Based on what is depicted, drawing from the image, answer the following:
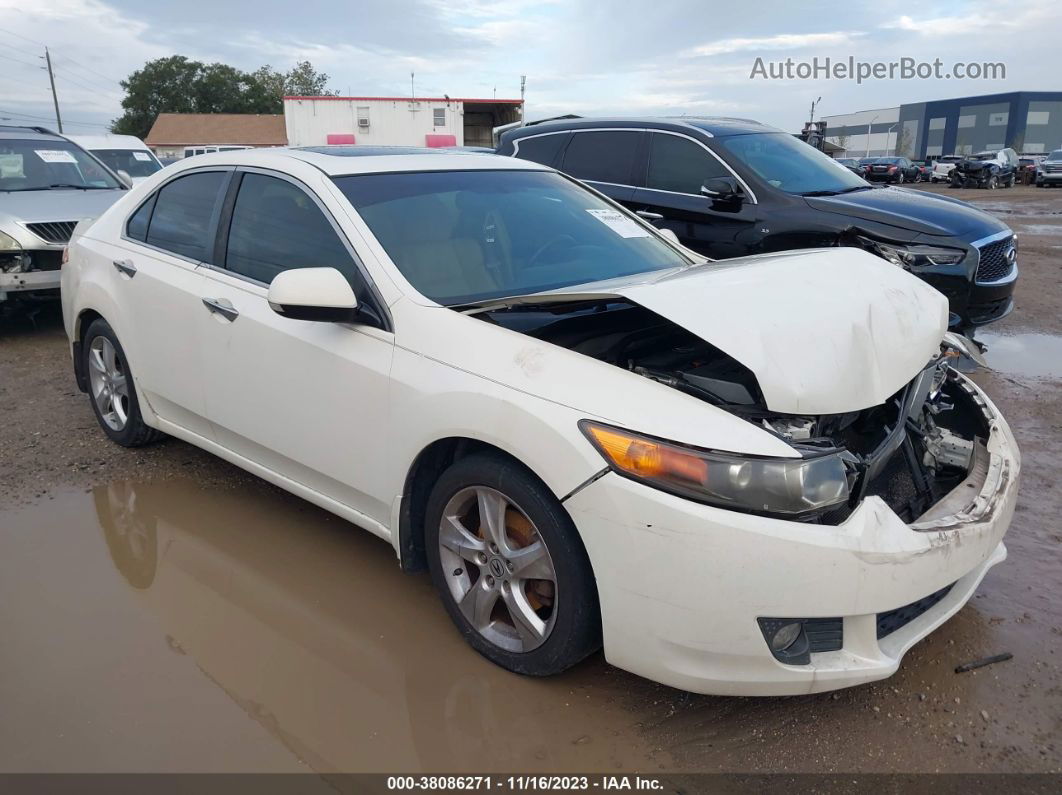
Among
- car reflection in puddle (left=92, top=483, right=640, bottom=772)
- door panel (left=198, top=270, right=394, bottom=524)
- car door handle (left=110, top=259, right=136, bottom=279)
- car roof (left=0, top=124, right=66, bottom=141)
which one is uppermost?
car roof (left=0, top=124, right=66, bottom=141)

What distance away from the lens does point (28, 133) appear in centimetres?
862

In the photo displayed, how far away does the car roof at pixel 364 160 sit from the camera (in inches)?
134

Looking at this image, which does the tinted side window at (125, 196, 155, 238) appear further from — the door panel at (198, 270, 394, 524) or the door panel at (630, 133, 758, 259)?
the door panel at (630, 133, 758, 259)

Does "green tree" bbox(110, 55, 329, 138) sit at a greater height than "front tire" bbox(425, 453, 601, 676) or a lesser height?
greater

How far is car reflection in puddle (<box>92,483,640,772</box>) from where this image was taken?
93.0 inches

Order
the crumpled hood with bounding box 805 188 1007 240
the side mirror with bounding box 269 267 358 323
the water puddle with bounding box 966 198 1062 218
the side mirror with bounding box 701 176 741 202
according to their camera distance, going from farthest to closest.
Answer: the water puddle with bounding box 966 198 1062 218
the side mirror with bounding box 701 176 741 202
the crumpled hood with bounding box 805 188 1007 240
the side mirror with bounding box 269 267 358 323

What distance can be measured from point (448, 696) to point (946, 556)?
1.55 m

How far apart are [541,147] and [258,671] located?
5905 millimetres

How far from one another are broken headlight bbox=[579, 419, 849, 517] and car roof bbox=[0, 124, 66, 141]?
8635mm

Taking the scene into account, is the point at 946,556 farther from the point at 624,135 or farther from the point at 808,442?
the point at 624,135

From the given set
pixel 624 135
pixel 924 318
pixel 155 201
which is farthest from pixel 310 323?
pixel 624 135

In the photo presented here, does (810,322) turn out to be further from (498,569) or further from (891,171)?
(891,171)

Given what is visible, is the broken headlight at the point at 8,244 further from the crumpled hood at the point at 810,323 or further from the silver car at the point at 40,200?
the crumpled hood at the point at 810,323

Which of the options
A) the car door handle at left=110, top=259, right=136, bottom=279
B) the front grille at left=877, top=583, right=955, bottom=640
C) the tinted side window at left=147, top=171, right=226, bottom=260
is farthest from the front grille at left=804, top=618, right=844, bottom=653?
the car door handle at left=110, top=259, right=136, bottom=279
